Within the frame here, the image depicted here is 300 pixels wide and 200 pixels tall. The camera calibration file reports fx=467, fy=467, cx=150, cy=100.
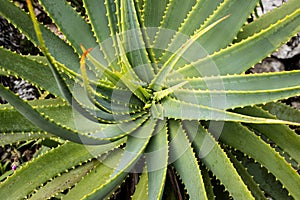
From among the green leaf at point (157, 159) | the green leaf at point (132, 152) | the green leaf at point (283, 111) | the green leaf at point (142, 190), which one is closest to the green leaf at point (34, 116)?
the green leaf at point (132, 152)

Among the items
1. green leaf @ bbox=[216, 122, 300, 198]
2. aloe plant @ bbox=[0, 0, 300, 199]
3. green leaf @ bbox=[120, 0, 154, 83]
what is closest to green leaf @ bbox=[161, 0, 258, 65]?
aloe plant @ bbox=[0, 0, 300, 199]

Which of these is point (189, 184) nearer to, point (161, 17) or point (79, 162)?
point (79, 162)

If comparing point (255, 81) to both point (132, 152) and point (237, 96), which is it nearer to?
point (237, 96)

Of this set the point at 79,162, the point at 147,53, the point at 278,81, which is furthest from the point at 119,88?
the point at 278,81

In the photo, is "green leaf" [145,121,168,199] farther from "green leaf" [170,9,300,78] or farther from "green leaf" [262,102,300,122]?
"green leaf" [262,102,300,122]

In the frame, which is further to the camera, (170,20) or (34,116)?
(170,20)

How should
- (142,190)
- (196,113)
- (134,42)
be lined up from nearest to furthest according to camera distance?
(196,113), (134,42), (142,190)

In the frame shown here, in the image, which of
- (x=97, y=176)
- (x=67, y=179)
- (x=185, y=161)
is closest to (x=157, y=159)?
(x=185, y=161)

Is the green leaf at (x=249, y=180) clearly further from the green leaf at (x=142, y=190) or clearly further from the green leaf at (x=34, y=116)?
the green leaf at (x=34, y=116)
